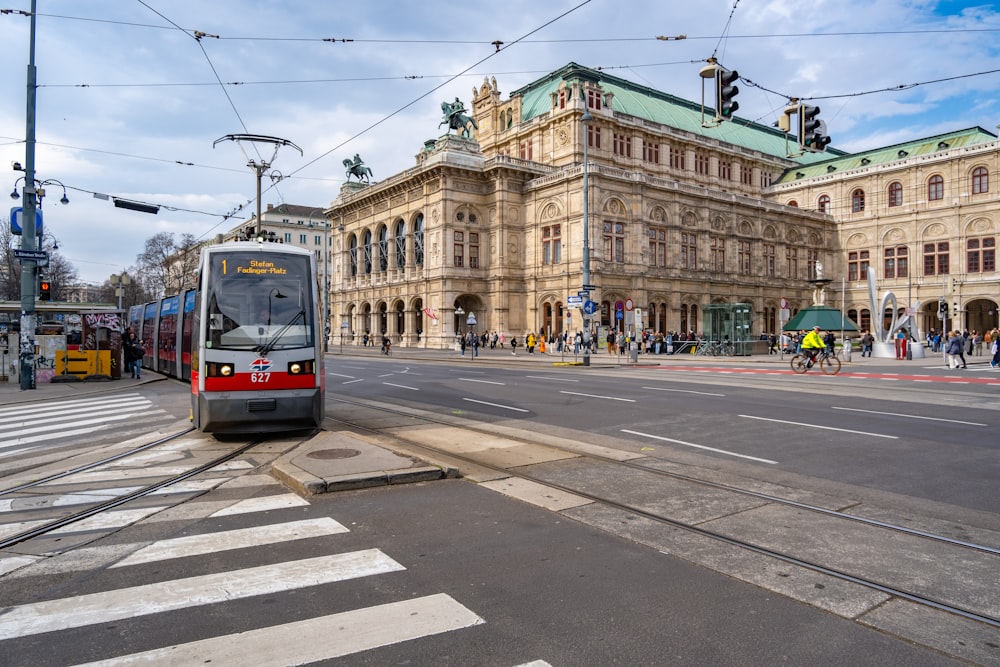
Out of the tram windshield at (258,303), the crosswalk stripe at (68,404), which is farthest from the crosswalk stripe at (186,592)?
the crosswalk stripe at (68,404)

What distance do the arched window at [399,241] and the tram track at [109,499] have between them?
5326cm

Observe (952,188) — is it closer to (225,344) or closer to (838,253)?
(838,253)

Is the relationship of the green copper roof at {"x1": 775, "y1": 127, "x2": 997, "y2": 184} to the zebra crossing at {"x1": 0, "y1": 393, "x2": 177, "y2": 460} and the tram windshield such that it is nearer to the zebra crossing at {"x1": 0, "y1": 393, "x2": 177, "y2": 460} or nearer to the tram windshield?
the tram windshield

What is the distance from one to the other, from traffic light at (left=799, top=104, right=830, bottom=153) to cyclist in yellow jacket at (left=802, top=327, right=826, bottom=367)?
9116 millimetres

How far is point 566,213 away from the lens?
50375 millimetres

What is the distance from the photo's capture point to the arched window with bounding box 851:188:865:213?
225 ft

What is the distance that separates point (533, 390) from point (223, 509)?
1228cm

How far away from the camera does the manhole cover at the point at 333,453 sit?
7875mm

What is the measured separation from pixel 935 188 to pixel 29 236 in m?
74.7

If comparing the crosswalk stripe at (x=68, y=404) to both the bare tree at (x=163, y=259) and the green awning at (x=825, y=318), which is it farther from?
the bare tree at (x=163, y=259)

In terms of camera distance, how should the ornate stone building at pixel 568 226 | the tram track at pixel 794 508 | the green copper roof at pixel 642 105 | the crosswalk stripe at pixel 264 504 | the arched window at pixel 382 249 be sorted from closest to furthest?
the tram track at pixel 794 508, the crosswalk stripe at pixel 264 504, the ornate stone building at pixel 568 226, the green copper roof at pixel 642 105, the arched window at pixel 382 249

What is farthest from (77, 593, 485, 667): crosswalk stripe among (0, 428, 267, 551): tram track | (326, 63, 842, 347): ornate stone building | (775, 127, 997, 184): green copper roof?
(775, 127, 997, 184): green copper roof

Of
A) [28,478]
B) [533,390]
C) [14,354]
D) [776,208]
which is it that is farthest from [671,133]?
[28,478]

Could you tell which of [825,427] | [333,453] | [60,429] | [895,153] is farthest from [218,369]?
[895,153]
